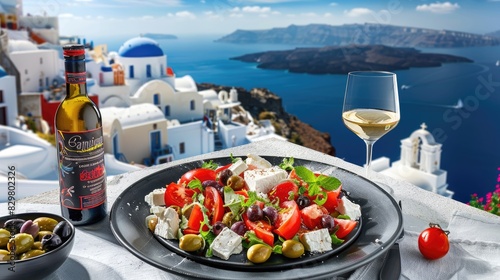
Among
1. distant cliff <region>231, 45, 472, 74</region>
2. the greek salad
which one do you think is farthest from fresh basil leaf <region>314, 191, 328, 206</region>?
distant cliff <region>231, 45, 472, 74</region>

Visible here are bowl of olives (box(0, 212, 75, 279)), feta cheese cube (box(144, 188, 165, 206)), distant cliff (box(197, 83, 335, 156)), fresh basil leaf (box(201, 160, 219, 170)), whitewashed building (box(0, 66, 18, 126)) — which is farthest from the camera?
distant cliff (box(197, 83, 335, 156))

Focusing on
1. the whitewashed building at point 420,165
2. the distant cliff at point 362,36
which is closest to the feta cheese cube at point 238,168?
the whitewashed building at point 420,165

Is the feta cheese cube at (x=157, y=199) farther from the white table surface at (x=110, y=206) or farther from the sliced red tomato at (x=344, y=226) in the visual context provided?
the sliced red tomato at (x=344, y=226)

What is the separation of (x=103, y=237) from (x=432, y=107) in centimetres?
1759

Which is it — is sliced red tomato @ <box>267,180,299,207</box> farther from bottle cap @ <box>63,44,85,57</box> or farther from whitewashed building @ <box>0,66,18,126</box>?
whitewashed building @ <box>0,66,18,126</box>

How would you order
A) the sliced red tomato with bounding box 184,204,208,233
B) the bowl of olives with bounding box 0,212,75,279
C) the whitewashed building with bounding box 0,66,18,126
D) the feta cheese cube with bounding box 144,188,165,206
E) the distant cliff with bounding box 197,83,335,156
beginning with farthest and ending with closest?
1. the distant cliff with bounding box 197,83,335,156
2. the whitewashed building with bounding box 0,66,18,126
3. the feta cheese cube with bounding box 144,188,165,206
4. the sliced red tomato with bounding box 184,204,208,233
5. the bowl of olives with bounding box 0,212,75,279

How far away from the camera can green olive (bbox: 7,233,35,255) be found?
0.66 m

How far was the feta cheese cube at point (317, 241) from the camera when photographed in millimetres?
700

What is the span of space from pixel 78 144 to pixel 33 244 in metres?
0.18

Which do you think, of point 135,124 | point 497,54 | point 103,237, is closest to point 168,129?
point 135,124

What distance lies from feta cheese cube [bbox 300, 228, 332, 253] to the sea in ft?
39.1

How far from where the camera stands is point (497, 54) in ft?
57.1

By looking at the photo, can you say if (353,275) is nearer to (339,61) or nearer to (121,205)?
(121,205)

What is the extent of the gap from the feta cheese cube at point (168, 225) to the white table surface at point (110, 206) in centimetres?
6
